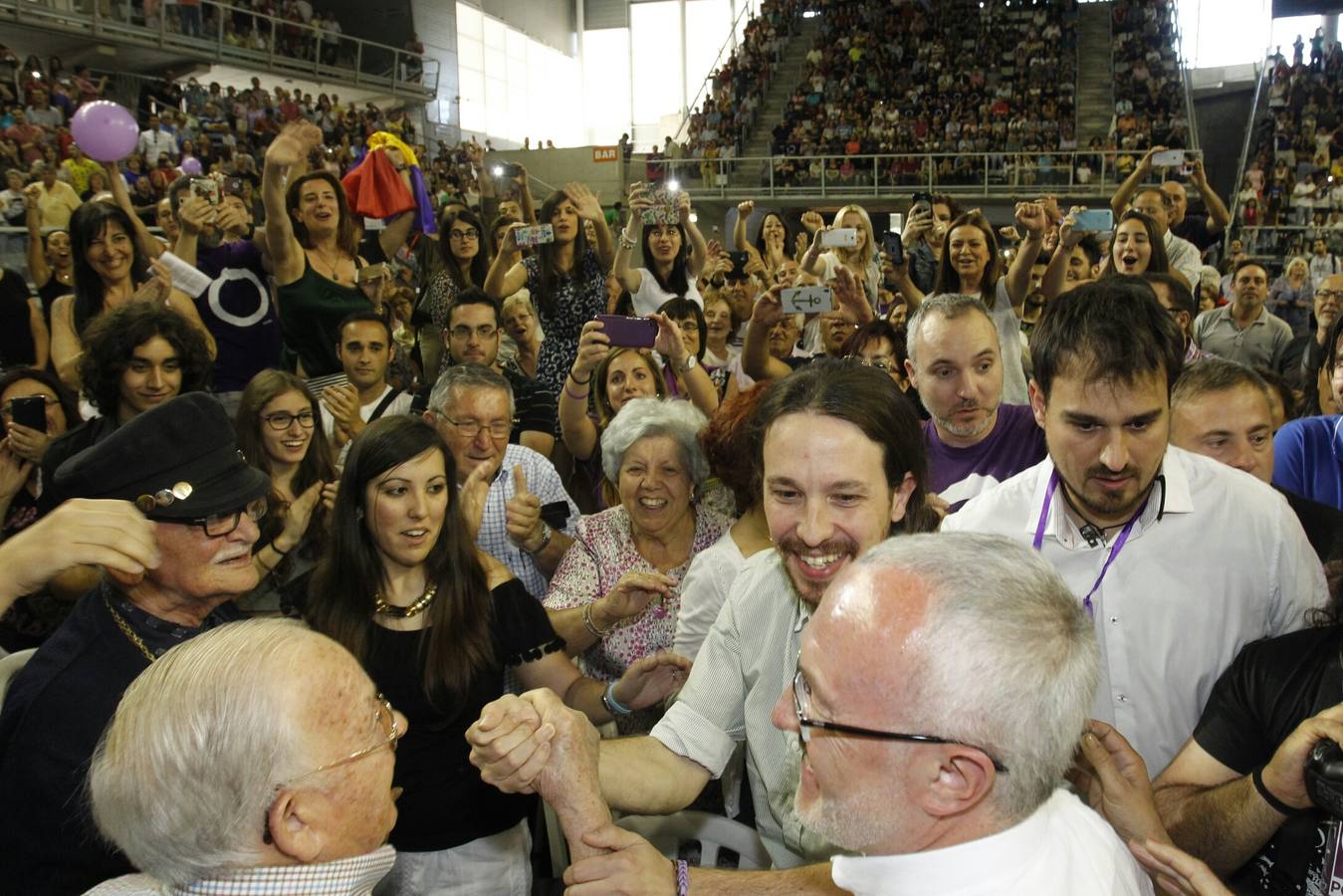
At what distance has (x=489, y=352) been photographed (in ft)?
13.4

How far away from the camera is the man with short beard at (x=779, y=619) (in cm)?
169

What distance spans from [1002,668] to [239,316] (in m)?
4.01

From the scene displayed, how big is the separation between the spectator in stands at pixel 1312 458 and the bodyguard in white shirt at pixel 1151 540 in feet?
3.23

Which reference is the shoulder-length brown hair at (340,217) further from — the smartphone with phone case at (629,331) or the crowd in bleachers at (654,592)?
the smartphone with phone case at (629,331)

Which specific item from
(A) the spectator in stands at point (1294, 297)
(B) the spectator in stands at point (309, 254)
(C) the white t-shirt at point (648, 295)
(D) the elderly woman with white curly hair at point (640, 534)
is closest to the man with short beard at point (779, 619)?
(D) the elderly woman with white curly hair at point (640, 534)

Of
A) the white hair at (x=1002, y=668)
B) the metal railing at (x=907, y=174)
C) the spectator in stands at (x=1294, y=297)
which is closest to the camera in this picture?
the white hair at (x=1002, y=668)

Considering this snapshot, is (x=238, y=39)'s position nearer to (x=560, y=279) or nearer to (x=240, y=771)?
(x=560, y=279)

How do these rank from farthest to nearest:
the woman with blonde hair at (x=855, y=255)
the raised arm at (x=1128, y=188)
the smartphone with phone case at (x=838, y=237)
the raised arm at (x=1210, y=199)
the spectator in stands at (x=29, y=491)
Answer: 1. the raised arm at (x=1210, y=199)
2. the raised arm at (x=1128, y=188)
3. the woman with blonde hair at (x=855, y=255)
4. the smartphone with phone case at (x=838, y=237)
5. the spectator in stands at (x=29, y=491)

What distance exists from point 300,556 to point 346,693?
1.73 m

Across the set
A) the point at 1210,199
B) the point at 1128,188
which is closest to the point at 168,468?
the point at 1128,188

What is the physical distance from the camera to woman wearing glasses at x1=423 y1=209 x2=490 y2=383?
523 cm

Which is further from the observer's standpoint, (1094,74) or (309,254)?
(1094,74)

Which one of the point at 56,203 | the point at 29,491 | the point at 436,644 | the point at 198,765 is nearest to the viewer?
the point at 198,765

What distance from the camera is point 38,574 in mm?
1687
